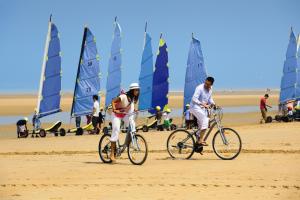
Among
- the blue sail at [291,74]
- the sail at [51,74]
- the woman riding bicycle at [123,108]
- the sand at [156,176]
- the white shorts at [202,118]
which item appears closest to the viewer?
the sand at [156,176]

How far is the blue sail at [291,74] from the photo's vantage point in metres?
33.9

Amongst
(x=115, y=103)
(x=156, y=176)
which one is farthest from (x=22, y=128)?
(x=156, y=176)

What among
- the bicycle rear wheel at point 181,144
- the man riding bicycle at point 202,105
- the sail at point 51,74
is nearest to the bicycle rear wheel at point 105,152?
the bicycle rear wheel at point 181,144

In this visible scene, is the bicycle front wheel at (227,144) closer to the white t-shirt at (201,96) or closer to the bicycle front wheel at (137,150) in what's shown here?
the white t-shirt at (201,96)

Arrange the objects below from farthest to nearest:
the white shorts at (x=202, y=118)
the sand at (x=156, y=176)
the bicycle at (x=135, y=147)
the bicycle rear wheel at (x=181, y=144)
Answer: the bicycle rear wheel at (x=181, y=144) < the white shorts at (x=202, y=118) < the bicycle at (x=135, y=147) < the sand at (x=156, y=176)

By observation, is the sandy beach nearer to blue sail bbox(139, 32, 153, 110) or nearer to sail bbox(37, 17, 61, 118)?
sail bbox(37, 17, 61, 118)

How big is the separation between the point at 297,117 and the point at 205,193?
66.8ft

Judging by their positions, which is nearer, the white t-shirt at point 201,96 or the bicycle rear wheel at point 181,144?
the white t-shirt at point 201,96

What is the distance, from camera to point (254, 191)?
8.67 metres

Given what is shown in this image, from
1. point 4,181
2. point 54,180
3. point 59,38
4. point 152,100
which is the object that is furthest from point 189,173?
point 152,100

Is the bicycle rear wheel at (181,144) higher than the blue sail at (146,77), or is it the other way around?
the blue sail at (146,77)

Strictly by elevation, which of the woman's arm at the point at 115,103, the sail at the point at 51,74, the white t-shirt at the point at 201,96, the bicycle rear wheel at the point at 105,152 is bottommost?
the bicycle rear wheel at the point at 105,152

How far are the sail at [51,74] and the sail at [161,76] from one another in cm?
549

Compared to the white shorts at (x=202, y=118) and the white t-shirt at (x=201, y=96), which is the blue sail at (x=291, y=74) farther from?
the white shorts at (x=202, y=118)
